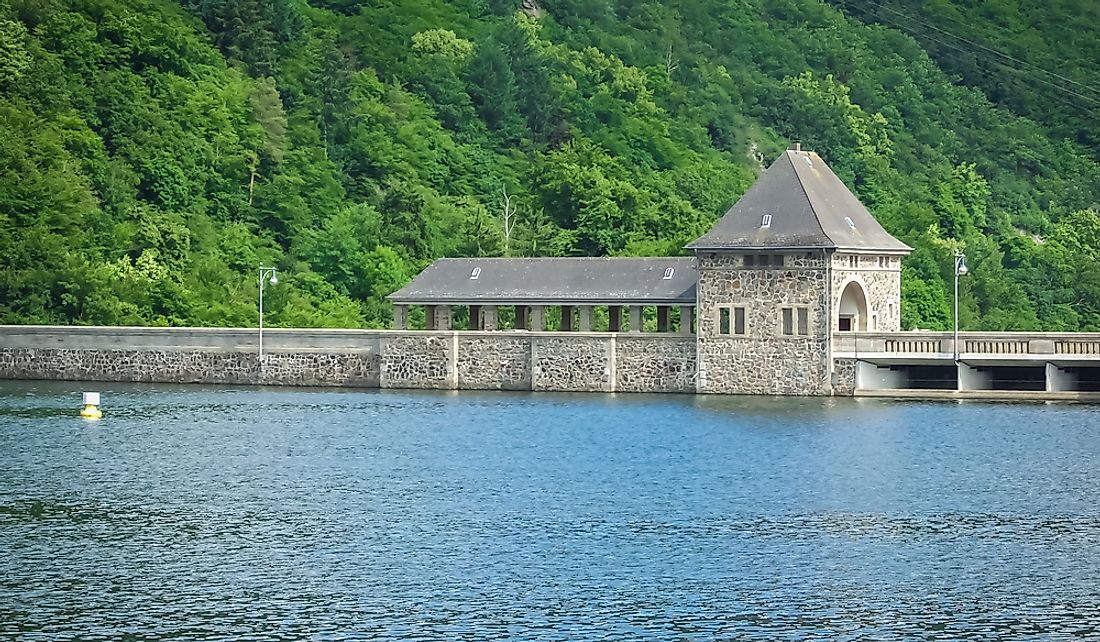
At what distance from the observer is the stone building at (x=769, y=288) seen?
68.4 metres

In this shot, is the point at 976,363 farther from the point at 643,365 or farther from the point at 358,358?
the point at 358,358

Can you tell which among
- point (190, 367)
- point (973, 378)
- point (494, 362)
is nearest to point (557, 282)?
point (494, 362)

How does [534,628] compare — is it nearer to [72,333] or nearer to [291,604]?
[291,604]

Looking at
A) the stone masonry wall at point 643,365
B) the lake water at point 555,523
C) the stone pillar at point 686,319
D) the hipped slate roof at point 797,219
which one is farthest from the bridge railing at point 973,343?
the stone pillar at point 686,319

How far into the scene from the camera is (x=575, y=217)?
99.4m

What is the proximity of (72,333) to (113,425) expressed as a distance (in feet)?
63.3

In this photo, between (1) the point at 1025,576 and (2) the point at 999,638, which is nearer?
(2) the point at 999,638

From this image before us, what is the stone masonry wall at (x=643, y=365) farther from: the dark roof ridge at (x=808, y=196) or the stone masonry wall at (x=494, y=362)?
the dark roof ridge at (x=808, y=196)

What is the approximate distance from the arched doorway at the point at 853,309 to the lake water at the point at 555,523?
6775 millimetres

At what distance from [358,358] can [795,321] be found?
50.1ft

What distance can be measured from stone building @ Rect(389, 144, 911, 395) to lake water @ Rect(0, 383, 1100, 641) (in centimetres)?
371

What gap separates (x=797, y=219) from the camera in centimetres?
6956

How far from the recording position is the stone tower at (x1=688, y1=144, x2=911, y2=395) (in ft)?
224

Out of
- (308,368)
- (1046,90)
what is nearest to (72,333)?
(308,368)
